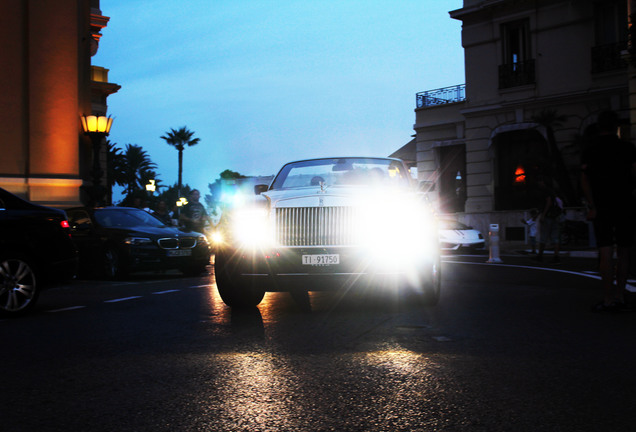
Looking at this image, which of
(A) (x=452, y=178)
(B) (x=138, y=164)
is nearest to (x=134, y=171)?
(B) (x=138, y=164)

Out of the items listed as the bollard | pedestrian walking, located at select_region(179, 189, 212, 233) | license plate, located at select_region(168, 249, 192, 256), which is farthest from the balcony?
license plate, located at select_region(168, 249, 192, 256)

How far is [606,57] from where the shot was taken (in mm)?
24750

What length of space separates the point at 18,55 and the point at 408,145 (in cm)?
2149

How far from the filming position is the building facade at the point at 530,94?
2492 centimetres

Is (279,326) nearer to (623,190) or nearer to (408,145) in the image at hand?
(623,190)

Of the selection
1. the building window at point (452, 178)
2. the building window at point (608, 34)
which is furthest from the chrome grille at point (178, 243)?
the building window at point (452, 178)

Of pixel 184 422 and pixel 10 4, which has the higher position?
pixel 10 4

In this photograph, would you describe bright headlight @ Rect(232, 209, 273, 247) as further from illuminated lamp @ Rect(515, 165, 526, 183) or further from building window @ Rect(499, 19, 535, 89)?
building window @ Rect(499, 19, 535, 89)

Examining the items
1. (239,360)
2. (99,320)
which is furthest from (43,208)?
(239,360)

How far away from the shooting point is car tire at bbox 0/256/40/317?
23.7 feet

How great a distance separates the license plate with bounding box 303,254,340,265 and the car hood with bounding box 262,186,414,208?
0.56 meters

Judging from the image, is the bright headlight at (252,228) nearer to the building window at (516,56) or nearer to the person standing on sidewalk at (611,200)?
the person standing on sidewalk at (611,200)

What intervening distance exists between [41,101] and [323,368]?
15.7 meters

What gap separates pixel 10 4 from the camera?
17516mm
